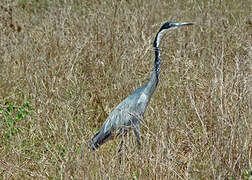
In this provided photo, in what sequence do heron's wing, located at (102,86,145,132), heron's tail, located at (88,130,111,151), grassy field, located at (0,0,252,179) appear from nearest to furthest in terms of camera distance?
grassy field, located at (0,0,252,179), heron's tail, located at (88,130,111,151), heron's wing, located at (102,86,145,132)

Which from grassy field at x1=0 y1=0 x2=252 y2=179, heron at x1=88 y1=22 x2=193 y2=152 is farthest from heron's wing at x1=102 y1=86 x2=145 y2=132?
grassy field at x1=0 y1=0 x2=252 y2=179

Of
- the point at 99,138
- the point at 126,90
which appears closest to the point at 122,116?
the point at 99,138

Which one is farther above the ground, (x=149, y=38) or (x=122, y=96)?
(x=149, y=38)

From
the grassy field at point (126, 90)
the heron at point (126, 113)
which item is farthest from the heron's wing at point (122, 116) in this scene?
the grassy field at point (126, 90)

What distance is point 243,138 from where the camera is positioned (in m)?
2.66

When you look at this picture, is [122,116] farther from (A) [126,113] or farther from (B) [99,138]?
(B) [99,138]

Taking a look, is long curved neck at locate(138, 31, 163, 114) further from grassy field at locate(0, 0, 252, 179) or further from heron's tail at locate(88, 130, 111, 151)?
heron's tail at locate(88, 130, 111, 151)

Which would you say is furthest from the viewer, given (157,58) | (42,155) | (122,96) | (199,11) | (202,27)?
(199,11)

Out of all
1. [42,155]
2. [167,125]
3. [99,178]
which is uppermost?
[167,125]

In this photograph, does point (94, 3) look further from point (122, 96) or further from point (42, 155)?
point (42, 155)

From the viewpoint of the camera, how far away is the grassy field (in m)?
2.70

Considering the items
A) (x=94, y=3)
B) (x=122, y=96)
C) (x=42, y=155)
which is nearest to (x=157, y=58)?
(x=122, y=96)

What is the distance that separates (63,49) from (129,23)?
76cm

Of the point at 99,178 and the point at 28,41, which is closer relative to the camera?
the point at 99,178
